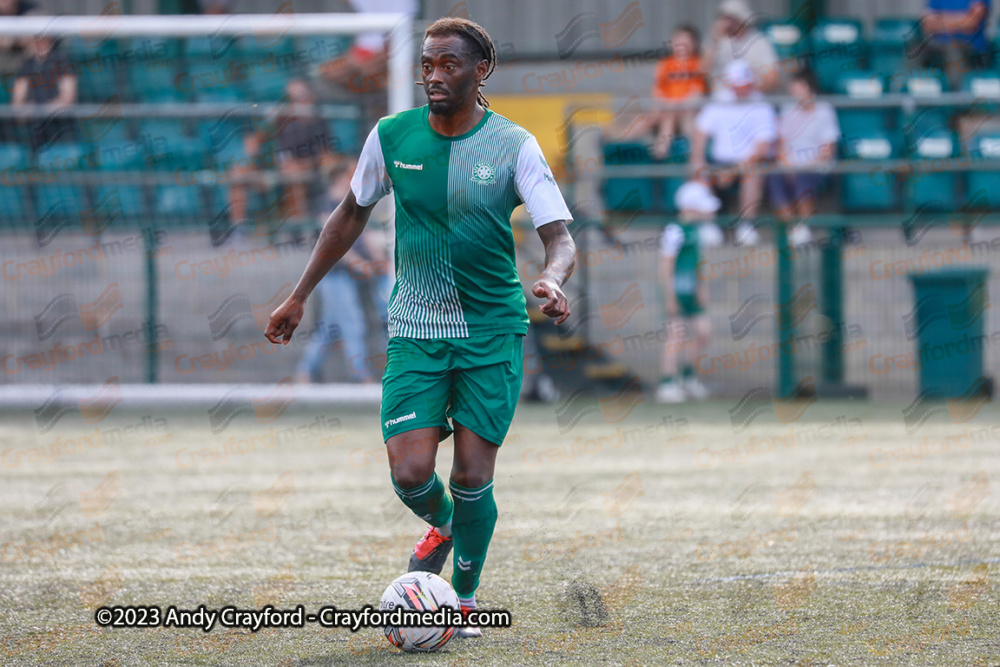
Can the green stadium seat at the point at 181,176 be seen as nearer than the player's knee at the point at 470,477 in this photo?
No

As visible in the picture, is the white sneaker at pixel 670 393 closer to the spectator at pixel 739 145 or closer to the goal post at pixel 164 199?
the spectator at pixel 739 145

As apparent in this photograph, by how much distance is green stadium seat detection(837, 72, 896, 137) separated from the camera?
43.6 ft

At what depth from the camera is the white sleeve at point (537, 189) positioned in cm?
441

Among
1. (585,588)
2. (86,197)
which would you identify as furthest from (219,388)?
(585,588)

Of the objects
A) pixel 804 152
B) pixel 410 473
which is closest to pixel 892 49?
pixel 804 152

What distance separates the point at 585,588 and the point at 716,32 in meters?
9.38

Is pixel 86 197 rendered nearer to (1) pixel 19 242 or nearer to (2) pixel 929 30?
(1) pixel 19 242

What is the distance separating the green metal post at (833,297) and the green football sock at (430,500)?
8668 millimetres

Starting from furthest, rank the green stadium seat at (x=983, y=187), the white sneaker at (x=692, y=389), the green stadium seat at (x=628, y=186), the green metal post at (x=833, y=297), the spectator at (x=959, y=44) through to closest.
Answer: the spectator at (x=959, y=44) → the green stadium seat at (x=628, y=186) → the green stadium seat at (x=983, y=187) → the white sneaker at (x=692, y=389) → the green metal post at (x=833, y=297)

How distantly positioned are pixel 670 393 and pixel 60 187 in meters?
6.18

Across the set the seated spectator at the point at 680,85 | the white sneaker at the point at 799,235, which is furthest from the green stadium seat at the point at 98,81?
the white sneaker at the point at 799,235

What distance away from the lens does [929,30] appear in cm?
1389

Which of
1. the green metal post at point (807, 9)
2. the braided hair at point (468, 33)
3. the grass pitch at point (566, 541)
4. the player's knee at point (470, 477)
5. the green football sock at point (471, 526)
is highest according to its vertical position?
the green metal post at point (807, 9)

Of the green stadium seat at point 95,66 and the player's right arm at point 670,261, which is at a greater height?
the green stadium seat at point 95,66
